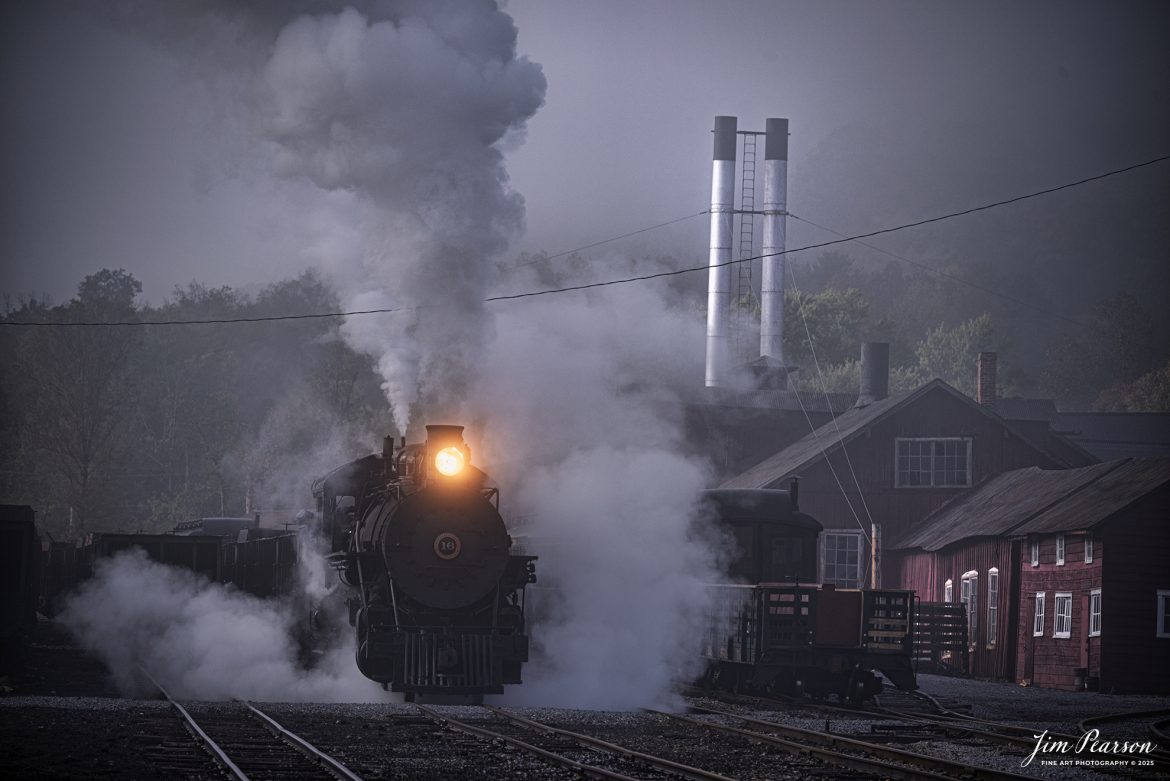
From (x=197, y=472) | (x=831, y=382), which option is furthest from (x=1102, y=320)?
(x=197, y=472)

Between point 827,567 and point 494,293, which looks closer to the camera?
point 494,293

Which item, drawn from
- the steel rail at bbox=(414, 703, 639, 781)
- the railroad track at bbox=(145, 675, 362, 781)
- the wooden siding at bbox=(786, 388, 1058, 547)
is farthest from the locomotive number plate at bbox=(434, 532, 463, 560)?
the wooden siding at bbox=(786, 388, 1058, 547)

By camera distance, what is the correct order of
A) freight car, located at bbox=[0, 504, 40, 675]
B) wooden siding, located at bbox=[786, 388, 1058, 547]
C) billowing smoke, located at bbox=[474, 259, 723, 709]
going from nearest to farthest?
1. billowing smoke, located at bbox=[474, 259, 723, 709]
2. freight car, located at bbox=[0, 504, 40, 675]
3. wooden siding, located at bbox=[786, 388, 1058, 547]

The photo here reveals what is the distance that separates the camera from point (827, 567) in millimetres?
45719

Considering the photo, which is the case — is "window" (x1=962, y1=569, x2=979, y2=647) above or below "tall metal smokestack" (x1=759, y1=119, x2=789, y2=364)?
below

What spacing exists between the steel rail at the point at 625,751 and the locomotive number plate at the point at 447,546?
7.93ft

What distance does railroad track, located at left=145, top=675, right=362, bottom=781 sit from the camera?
13.0 meters

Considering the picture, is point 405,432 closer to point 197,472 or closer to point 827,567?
point 827,567

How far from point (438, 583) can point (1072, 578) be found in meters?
18.0

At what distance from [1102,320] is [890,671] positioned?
115 m

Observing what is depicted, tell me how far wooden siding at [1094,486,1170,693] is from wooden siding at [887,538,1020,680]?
13.1 ft

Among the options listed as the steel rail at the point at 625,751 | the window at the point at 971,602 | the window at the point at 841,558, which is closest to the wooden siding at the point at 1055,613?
the window at the point at 971,602

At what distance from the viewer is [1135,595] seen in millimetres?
31688

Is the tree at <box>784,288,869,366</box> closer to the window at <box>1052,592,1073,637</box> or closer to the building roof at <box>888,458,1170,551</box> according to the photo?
the building roof at <box>888,458,1170,551</box>
